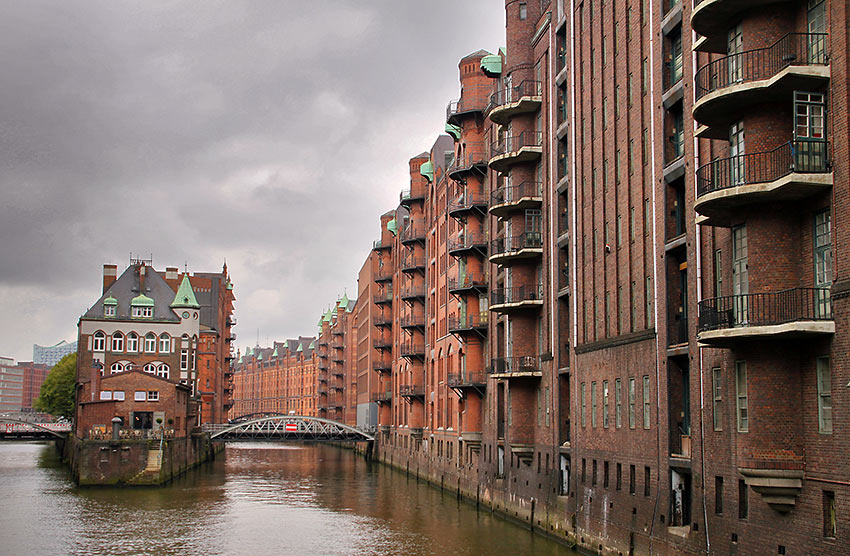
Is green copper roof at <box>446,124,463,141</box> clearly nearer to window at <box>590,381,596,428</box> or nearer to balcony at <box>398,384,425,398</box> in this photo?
balcony at <box>398,384,425,398</box>

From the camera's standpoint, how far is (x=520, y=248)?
45.1m

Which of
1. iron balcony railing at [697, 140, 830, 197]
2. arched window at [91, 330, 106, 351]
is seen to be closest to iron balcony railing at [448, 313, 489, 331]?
iron balcony railing at [697, 140, 830, 197]

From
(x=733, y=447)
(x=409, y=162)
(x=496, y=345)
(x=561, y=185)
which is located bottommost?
(x=733, y=447)

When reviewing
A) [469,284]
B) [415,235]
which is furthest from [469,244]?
[415,235]

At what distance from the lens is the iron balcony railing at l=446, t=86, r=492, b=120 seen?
6184 cm

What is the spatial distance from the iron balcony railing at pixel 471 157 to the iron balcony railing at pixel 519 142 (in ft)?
36.5

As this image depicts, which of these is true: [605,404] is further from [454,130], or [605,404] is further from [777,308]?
[454,130]

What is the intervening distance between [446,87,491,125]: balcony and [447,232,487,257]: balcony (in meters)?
7.48

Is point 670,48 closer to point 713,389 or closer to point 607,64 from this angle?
point 607,64

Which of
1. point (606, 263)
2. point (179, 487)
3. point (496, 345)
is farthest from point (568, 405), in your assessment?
point (179, 487)

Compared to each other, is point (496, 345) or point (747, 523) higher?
point (496, 345)

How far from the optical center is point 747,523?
2394cm

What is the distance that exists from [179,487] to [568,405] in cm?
3794

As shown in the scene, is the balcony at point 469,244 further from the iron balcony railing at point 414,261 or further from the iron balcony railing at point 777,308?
the iron balcony railing at point 777,308
